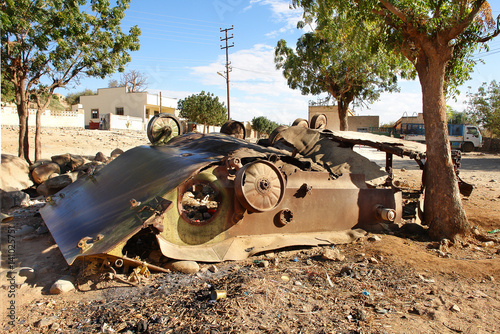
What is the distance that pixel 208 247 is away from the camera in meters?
4.44

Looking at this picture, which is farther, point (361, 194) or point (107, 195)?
point (361, 194)

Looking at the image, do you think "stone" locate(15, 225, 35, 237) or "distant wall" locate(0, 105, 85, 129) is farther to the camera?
"distant wall" locate(0, 105, 85, 129)

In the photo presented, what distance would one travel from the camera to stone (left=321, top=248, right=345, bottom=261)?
182 inches

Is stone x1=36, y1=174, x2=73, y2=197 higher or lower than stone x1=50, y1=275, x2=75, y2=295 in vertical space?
higher

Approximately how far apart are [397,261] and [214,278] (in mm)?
2310

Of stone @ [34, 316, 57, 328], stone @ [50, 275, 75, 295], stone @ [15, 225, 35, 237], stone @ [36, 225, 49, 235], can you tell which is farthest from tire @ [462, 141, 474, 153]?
stone @ [34, 316, 57, 328]

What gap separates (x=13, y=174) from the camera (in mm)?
9773

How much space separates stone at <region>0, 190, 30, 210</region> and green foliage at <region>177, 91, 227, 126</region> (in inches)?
1106

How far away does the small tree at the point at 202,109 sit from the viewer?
35.8 metres

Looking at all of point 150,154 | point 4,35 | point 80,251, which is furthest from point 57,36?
point 80,251

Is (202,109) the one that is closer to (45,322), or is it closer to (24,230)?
(24,230)

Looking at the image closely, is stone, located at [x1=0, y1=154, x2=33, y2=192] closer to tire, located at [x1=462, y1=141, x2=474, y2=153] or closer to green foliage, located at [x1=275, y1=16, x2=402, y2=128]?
green foliage, located at [x1=275, y1=16, x2=402, y2=128]

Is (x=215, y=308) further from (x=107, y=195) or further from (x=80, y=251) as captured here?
(x=107, y=195)

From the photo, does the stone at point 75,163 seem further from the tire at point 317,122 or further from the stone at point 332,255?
the stone at point 332,255
